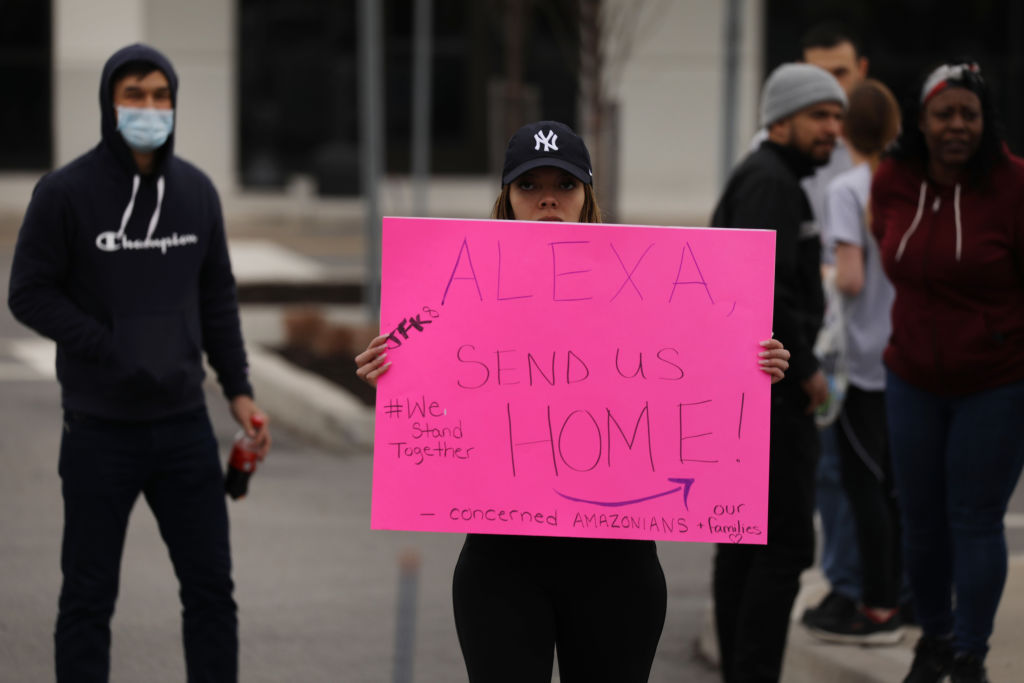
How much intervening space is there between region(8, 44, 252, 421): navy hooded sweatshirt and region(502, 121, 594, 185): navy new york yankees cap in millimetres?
1320

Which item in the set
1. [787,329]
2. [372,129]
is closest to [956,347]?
[787,329]

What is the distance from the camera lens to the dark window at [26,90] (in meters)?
27.7

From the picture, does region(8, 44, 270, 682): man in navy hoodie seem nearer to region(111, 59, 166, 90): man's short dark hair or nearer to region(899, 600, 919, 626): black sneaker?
region(111, 59, 166, 90): man's short dark hair

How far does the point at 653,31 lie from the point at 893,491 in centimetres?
2198

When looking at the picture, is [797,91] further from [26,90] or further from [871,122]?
[26,90]

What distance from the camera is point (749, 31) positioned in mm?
27234

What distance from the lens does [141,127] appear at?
14.3 ft

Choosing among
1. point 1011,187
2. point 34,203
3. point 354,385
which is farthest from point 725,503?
point 354,385

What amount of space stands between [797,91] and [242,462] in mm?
2097

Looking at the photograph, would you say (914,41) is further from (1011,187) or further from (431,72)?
(1011,187)

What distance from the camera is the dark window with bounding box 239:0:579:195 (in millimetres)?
27672

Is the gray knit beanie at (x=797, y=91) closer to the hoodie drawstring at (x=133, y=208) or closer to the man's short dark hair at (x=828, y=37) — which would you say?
the man's short dark hair at (x=828, y=37)

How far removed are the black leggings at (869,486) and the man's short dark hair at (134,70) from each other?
110 inches

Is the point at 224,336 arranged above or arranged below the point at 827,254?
below
